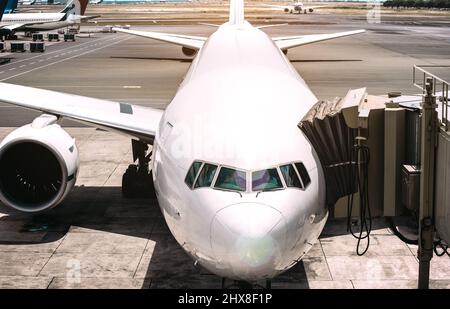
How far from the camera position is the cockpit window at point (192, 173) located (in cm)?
Result: 955

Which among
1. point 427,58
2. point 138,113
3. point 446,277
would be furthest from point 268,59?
point 427,58

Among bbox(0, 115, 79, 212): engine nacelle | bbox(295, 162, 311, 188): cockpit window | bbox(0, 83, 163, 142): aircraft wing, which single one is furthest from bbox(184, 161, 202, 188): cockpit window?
bbox(0, 115, 79, 212): engine nacelle

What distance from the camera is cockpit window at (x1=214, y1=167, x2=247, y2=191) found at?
29.6ft

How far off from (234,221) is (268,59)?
22.7 ft

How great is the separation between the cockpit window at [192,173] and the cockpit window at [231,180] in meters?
0.46

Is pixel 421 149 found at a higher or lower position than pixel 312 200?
higher

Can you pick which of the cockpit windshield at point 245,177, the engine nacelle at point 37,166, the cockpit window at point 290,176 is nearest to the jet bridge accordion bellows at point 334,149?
the cockpit windshield at point 245,177

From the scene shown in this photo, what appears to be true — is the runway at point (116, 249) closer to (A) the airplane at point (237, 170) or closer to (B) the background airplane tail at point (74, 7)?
(A) the airplane at point (237, 170)

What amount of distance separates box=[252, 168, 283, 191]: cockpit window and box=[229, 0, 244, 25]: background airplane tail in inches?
520

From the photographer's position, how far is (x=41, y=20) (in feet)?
264

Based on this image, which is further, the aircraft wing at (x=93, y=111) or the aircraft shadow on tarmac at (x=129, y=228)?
the aircraft wing at (x=93, y=111)

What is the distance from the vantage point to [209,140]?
9891 millimetres

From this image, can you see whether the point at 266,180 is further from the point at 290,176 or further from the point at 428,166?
the point at 428,166
